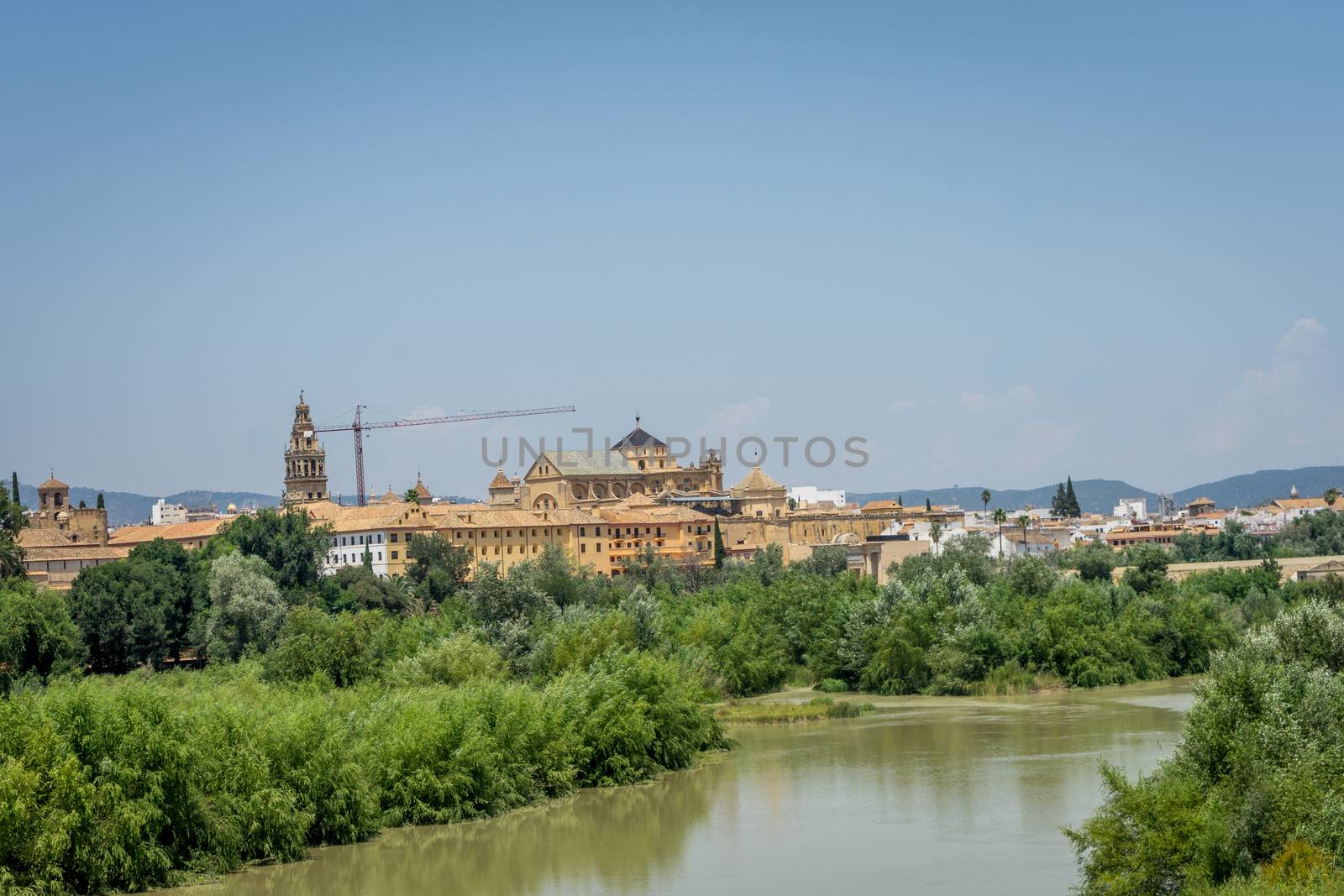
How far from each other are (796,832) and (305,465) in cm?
9677

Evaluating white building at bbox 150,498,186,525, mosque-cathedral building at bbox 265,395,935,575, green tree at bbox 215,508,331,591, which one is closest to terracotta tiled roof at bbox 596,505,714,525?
mosque-cathedral building at bbox 265,395,935,575

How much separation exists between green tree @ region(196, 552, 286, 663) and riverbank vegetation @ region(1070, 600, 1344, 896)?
103 ft

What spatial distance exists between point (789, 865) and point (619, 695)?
24.8 feet

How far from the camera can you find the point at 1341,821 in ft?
56.5

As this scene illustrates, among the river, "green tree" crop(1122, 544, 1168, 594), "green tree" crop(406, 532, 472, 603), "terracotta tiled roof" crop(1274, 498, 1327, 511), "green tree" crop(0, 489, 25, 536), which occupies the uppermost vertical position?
"green tree" crop(0, 489, 25, 536)

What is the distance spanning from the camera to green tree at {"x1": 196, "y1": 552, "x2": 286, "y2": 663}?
48.1 meters

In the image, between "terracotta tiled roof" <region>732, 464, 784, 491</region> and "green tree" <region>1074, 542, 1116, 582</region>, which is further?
"terracotta tiled roof" <region>732, 464, 784, 491</region>

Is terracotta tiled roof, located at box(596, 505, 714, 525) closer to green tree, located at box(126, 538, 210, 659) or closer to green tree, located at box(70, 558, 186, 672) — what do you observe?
green tree, located at box(126, 538, 210, 659)

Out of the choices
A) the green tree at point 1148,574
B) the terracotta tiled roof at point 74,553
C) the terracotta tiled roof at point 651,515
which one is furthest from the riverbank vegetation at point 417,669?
the terracotta tiled roof at point 651,515

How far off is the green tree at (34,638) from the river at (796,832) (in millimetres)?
15283

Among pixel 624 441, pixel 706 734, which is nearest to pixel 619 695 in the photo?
pixel 706 734

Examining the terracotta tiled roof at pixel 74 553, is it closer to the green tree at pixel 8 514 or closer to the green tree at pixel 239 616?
the green tree at pixel 8 514

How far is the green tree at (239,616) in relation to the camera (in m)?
48.1

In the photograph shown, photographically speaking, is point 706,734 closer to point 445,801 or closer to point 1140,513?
point 445,801
